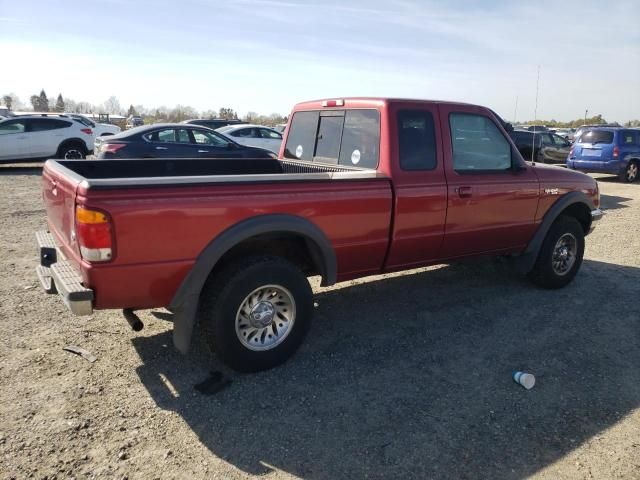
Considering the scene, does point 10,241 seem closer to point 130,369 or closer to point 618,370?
point 130,369

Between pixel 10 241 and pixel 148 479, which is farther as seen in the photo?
pixel 10 241

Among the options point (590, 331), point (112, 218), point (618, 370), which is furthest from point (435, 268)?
point (112, 218)

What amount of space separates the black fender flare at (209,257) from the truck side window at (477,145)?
1.80 meters

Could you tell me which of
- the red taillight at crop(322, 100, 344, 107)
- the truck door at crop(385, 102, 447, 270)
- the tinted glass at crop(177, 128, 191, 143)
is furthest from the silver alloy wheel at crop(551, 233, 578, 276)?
the tinted glass at crop(177, 128, 191, 143)

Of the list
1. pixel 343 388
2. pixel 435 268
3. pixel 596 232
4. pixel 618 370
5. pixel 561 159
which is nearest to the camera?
pixel 343 388

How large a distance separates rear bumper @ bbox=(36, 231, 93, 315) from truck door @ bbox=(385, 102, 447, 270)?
232cm

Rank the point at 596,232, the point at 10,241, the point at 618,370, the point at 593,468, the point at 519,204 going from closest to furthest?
the point at 593,468 → the point at 618,370 → the point at 519,204 → the point at 10,241 → the point at 596,232

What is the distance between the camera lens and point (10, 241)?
22.1 ft

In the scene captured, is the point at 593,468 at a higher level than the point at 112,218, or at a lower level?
lower

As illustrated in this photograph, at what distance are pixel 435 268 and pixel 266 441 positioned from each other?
3837mm

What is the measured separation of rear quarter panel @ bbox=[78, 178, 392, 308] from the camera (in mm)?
2904

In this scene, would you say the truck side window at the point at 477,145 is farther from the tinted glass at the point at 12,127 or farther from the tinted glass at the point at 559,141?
the tinted glass at the point at 559,141

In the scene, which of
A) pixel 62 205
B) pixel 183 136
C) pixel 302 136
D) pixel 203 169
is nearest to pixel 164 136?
pixel 183 136

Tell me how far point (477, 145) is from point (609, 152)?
12.7 metres
